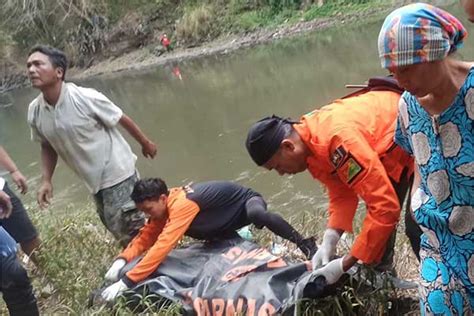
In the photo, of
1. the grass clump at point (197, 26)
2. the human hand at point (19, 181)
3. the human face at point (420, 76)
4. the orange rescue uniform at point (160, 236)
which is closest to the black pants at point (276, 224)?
the orange rescue uniform at point (160, 236)

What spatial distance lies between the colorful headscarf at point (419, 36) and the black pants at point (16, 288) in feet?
6.13

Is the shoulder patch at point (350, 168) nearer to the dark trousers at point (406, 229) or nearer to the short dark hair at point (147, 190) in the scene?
the dark trousers at point (406, 229)

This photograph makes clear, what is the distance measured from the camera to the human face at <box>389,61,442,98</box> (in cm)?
156

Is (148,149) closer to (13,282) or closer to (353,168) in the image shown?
(13,282)

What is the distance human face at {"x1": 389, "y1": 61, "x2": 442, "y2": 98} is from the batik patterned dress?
7 cm

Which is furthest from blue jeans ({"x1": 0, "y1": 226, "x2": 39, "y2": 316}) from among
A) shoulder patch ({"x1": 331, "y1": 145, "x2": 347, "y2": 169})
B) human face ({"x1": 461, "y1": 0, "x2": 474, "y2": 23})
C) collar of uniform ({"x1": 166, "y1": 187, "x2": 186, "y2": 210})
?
human face ({"x1": 461, "y1": 0, "x2": 474, "y2": 23})

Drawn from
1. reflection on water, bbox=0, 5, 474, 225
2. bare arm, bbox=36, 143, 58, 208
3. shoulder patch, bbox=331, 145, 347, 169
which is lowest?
reflection on water, bbox=0, 5, 474, 225

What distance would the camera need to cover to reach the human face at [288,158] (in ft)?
7.49

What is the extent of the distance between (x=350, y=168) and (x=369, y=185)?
8cm

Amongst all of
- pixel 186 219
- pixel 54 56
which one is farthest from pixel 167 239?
pixel 54 56

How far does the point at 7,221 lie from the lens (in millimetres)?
3590

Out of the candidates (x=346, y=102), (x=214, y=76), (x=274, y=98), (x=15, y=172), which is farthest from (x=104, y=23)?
(x=346, y=102)

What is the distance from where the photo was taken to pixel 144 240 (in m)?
3.49

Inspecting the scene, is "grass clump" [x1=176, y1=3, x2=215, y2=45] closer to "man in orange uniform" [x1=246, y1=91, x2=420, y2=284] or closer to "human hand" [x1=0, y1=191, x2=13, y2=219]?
"human hand" [x1=0, y1=191, x2=13, y2=219]
